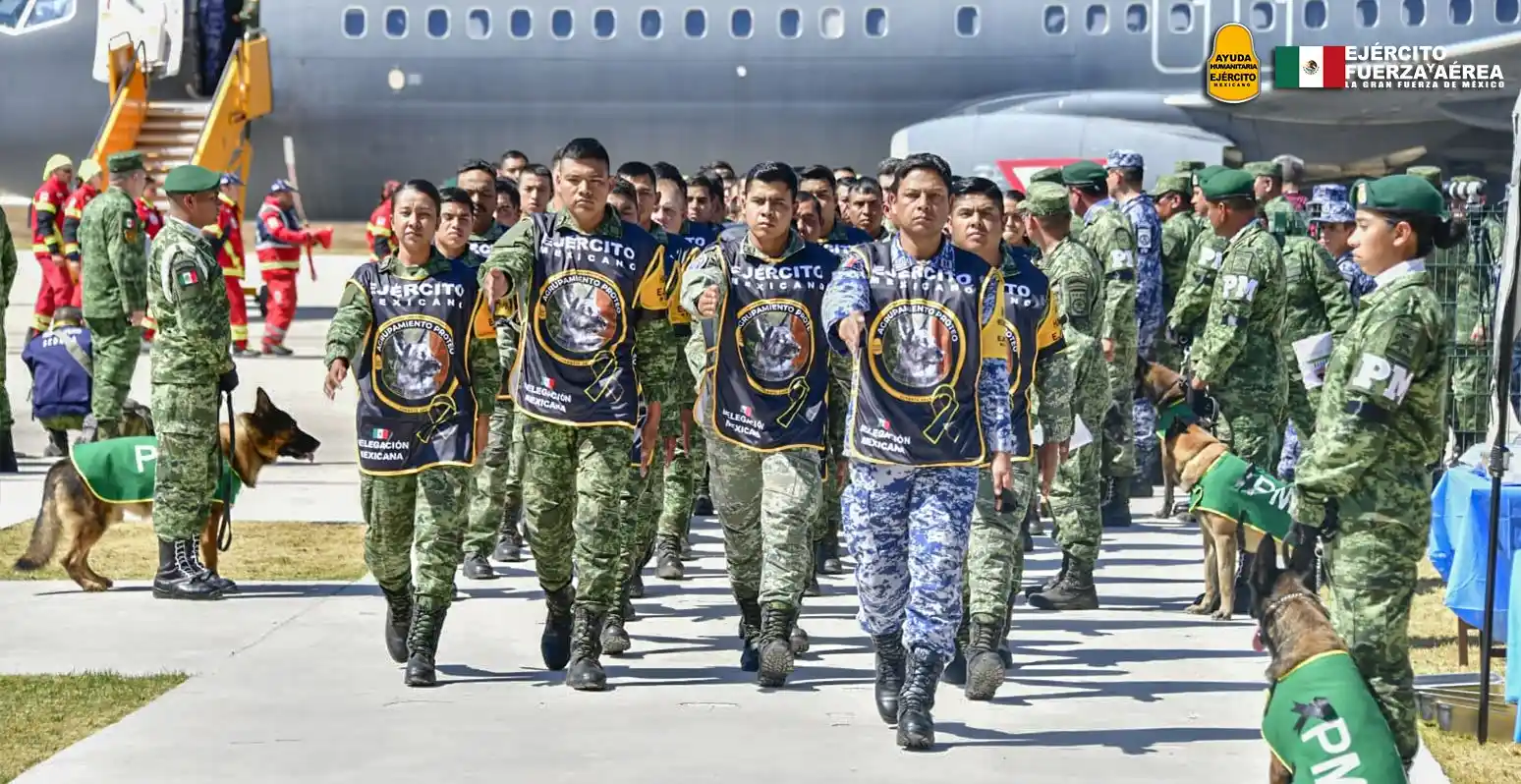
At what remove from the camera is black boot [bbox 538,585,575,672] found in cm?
798

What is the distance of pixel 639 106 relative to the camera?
861 inches

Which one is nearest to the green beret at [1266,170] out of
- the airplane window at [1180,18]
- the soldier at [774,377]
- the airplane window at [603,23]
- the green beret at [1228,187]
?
the green beret at [1228,187]

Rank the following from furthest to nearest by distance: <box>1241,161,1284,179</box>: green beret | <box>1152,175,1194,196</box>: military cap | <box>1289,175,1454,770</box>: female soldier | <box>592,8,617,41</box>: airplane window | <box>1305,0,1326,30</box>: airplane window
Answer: <box>592,8,617,41</box>: airplane window, <box>1305,0,1326,30</box>: airplane window, <box>1241,161,1284,179</box>: green beret, <box>1152,175,1194,196</box>: military cap, <box>1289,175,1454,770</box>: female soldier

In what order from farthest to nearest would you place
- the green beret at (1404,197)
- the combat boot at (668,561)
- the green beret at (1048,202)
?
the combat boot at (668,561) < the green beret at (1048,202) < the green beret at (1404,197)

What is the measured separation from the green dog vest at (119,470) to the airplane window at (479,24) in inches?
510

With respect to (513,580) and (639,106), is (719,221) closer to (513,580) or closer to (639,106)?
(513,580)

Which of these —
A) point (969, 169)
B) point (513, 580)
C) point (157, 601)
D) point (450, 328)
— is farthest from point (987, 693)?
point (969, 169)

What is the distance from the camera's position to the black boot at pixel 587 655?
758 cm

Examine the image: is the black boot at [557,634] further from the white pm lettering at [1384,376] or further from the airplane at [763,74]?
the airplane at [763,74]

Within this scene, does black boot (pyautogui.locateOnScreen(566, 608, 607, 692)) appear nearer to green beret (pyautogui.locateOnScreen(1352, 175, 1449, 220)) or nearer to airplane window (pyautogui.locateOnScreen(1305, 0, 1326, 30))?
green beret (pyautogui.locateOnScreen(1352, 175, 1449, 220))

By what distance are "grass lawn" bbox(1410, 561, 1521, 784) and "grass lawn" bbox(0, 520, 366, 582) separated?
17.0ft

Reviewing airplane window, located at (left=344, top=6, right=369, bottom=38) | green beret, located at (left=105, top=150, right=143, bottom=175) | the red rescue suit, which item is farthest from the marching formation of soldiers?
airplane window, located at (left=344, top=6, right=369, bottom=38)

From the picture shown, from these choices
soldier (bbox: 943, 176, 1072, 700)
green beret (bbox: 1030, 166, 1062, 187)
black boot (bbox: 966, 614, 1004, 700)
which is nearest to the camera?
soldier (bbox: 943, 176, 1072, 700)

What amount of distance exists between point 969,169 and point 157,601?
13.7 meters
